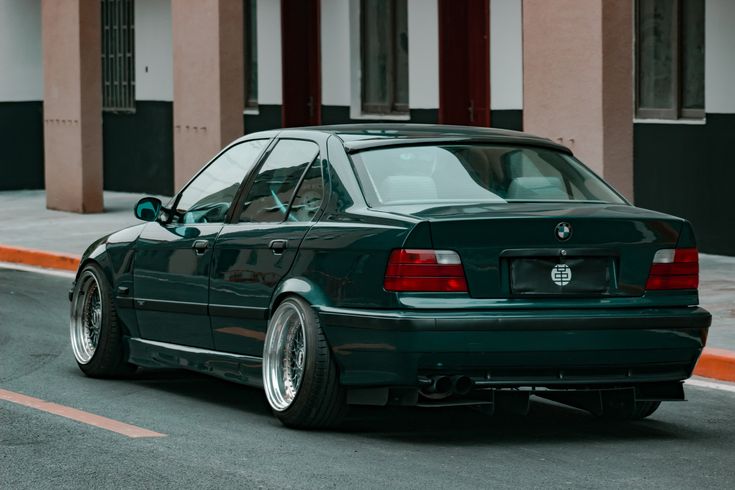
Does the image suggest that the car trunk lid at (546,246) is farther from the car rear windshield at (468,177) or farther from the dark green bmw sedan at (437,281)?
the car rear windshield at (468,177)

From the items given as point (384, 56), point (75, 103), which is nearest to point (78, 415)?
point (384, 56)

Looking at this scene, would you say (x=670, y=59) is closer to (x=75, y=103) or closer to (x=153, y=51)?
(x=75, y=103)

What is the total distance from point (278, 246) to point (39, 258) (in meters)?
10.2

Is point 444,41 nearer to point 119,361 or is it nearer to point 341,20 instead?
point 341,20

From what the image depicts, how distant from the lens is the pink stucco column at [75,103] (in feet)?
79.0

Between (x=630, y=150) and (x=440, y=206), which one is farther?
(x=630, y=150)

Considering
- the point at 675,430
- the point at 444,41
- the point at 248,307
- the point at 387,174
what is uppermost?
the point at 444,41

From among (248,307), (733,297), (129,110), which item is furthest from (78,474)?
(129,110)

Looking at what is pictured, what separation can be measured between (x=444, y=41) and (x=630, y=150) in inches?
227

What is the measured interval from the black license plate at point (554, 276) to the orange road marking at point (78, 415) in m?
1.80

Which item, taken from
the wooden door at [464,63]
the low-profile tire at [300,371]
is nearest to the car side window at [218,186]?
the low-profile tire at [300,371]

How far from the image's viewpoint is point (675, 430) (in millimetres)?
8383

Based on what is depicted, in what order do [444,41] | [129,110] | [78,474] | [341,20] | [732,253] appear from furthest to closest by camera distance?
[129,110], [341,20], [444,41], [732,253], [78,474]

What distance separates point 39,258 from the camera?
18.1m
